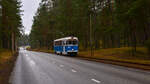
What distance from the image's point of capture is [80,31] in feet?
205

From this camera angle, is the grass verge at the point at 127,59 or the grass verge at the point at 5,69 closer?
the grass verge at the point at 5,69

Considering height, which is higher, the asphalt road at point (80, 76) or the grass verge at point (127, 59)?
the grass verge at point (127, 59)

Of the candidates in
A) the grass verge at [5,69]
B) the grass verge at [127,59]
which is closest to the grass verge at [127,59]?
the grass verge at [127,59]

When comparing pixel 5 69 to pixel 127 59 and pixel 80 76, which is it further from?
pixel 127 59

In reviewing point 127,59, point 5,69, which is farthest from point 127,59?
point 5,69

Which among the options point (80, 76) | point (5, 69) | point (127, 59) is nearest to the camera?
point (80, 76)

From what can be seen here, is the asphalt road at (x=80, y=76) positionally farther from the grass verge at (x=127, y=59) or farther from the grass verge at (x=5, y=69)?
the grass verge at (x=127, y=59)

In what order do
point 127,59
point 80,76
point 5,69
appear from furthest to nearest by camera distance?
point 127,59 < point 5,69 < point 80,76

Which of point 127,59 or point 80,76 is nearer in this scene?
point 80,76

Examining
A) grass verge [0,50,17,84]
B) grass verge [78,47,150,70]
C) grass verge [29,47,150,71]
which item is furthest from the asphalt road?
grass verge [78,47,150,70]

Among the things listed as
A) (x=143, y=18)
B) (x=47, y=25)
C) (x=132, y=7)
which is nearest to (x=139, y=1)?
(x=132, y=7)

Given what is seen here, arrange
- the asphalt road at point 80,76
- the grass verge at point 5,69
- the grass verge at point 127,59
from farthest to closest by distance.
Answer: the grass verge at point 127,59 < the grass verge at point 5,69 < the asphalt road at point 80,76

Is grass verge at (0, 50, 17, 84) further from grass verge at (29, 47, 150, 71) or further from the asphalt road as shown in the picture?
grass verge at (29, 47, 150, 71)

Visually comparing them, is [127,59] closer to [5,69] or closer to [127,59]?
[127,59]
